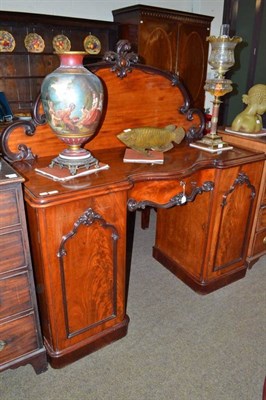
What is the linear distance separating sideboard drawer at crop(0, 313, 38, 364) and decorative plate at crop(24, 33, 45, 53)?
2796 millimetres

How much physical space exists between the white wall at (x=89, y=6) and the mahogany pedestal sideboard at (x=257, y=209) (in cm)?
237

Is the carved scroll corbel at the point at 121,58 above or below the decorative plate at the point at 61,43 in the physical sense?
below

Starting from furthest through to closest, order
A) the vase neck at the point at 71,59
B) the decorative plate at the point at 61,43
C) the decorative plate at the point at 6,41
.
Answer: the decorative plate at the point at 61,43
the decorative plate at the point at 6,41
the vase neck at the point at 71,59

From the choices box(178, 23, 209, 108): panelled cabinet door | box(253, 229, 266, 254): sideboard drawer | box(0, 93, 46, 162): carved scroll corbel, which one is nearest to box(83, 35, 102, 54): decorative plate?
box(178, 23, 209, 108): panelled cabinet door

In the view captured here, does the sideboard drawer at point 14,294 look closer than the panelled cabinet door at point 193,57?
Yes

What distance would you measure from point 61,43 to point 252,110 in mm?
2222

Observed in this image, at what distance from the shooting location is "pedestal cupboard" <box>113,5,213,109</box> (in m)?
3.11

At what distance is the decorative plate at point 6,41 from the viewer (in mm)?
2996

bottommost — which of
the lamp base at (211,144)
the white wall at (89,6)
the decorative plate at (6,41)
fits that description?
the lamp base at (211,144)

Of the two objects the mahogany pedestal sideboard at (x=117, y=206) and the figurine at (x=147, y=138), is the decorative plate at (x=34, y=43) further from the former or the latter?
the figurine at (x=147, y=138)

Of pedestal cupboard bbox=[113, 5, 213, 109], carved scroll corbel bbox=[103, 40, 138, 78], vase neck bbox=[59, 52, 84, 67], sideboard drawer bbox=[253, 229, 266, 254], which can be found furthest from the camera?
pedestal cupboard bbox=[113, 5, 213, 109]

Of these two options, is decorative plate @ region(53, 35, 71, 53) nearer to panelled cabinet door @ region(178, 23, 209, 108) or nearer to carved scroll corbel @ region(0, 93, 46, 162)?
panelled cabinet door @ region(178, 23, 209, 108)

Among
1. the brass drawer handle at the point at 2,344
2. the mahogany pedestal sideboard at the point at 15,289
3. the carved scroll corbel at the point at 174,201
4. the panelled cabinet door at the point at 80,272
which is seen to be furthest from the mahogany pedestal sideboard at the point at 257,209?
the brass drawer handle at the point at 2,344

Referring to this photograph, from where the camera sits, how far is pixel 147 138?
59.7 inches
